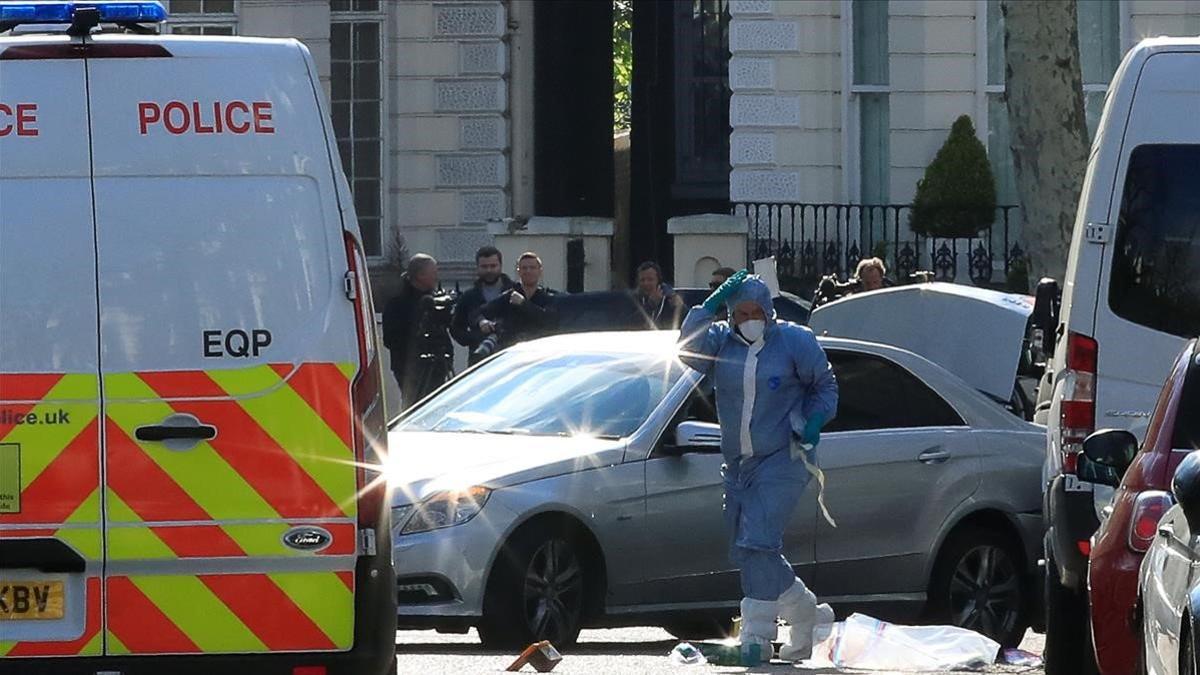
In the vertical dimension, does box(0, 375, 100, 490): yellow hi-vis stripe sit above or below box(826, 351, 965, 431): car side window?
above

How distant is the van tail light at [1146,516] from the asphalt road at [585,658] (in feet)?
9.73

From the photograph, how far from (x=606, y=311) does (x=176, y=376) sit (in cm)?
1108

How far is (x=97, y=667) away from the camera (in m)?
7.79

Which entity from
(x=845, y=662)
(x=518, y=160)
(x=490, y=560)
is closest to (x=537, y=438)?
(x=490, y=560)

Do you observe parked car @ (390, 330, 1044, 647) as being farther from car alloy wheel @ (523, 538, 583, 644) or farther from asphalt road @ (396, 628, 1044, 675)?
asphalt road @ (396, 628, 1044, 675)

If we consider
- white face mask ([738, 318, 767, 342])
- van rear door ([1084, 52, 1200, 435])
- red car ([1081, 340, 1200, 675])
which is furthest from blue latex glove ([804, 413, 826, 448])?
red car ([1081, 340, 1200, 675])

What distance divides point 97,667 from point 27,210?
1326 mm

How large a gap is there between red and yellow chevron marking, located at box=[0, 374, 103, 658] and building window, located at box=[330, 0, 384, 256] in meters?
18.7

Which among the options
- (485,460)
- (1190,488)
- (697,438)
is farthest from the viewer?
(697,438)

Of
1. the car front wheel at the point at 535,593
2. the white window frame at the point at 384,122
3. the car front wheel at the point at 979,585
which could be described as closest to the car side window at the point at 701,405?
the car front wheel at the point at 535,593

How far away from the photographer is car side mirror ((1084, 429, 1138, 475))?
8.67m

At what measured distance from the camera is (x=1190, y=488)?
261 inches

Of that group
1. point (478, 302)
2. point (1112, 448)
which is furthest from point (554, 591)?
point (478, 302)

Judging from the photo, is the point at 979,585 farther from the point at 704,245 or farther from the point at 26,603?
the point at 704,245
